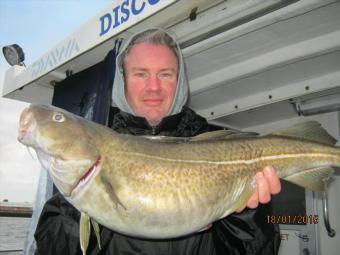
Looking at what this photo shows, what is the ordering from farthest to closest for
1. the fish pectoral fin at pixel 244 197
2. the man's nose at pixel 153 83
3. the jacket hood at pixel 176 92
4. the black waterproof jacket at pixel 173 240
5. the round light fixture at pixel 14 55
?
the round light fixture at pixel 14 55 < the jacket hood at pixel 176 92 < the man's nose at pixel 153 83 < the black waterproof jacket at pixel 173 240 < the fish pectoral fin at pixel 244 197

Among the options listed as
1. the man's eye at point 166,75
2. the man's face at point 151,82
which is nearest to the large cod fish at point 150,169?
the man's face at point 151,82

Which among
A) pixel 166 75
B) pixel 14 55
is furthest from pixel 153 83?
pixel 14 55

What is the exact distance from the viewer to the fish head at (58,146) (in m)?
2.15

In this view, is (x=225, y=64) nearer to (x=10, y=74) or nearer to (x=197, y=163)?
(x=197, y=163)

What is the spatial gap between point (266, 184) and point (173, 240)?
0.75 metres

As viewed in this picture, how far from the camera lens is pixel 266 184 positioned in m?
2.45

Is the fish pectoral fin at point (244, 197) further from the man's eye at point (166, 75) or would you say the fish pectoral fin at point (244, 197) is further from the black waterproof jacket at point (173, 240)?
the man's eye at point (166, 75)

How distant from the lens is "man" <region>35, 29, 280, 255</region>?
2.59 m

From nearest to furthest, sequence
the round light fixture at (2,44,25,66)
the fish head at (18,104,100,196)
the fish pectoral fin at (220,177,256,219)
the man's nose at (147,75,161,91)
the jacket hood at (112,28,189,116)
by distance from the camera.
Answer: the fish head at (18,104,100,196), the fish pectoral fin at (220,177,256,219), the man's nose at (147,75,161,91), the jacket hood at (112,28,189,116), the round light fixture at (2,44,25,66)

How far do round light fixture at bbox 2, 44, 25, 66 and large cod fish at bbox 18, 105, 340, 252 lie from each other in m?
4.16

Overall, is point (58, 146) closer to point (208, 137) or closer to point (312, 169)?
point (208, 137)

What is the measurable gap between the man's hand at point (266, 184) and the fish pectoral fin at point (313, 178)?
17cm

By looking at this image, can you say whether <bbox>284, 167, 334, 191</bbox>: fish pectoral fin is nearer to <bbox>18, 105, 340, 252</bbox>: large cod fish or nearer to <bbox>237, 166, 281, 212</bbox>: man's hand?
<bbox>18, 105, 340, 252</bbox>: large cod fish

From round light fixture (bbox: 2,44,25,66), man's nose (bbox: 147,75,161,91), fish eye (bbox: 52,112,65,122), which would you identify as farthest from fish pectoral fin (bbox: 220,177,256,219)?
round light fixture (bbox: 2,44,25,66)
